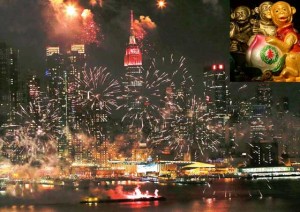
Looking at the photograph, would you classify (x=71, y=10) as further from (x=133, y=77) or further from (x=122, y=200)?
(x=122, y=200)

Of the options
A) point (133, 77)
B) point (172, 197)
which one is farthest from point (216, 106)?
point (133, 77)

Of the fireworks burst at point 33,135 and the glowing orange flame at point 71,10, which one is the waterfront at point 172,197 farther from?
the glowing orange flame at point 71,10

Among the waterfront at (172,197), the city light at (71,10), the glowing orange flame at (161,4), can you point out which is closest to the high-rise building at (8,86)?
the waterfront at (172,197)

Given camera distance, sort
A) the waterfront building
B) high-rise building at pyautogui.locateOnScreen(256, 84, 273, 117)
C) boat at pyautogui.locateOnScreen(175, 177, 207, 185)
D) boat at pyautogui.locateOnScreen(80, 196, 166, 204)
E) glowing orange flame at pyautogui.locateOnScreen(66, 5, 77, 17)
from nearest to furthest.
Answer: glowing orange flame at pyautogui.locateOnScreen(66, 5, 77, 17) → the waterfront building → boat at pyautogui.locateOnScreen(80, 196, 166, 204) → high-rise building at pyautogui.locateOnScreen(256, 84, 273, 117) → boat at pyautogui.locateOnScreen(175, 177, 207, 185)

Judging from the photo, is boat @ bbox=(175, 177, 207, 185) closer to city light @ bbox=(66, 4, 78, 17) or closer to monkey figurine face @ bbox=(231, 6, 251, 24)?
city light @ bbox=(66, 4, 78, 17)

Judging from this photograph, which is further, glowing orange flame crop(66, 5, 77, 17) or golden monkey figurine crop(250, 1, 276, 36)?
glowing orange flame crop(66, 5, 77, 17)

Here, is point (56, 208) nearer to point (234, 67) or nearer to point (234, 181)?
point (234, 67)

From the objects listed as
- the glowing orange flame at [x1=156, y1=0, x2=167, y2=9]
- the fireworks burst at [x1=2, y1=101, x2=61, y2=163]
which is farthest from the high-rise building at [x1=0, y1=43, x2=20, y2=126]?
the glowing orange flame at [x1=156, y1=0, x2=167, y2=9]

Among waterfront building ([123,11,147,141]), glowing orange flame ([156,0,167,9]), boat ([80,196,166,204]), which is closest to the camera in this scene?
glowing orange flame ([156,0,167,9])
